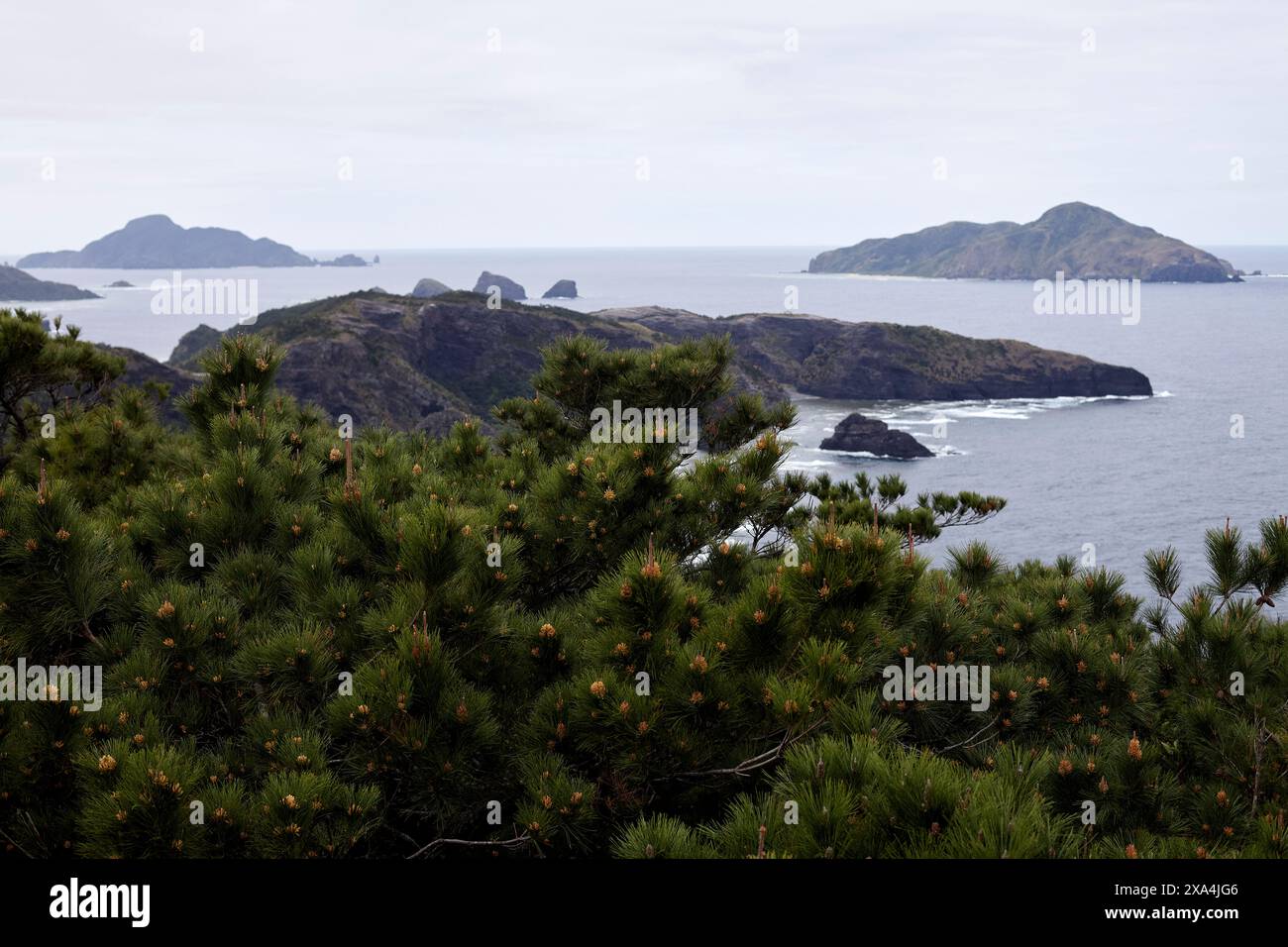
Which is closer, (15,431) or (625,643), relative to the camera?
(625,643)

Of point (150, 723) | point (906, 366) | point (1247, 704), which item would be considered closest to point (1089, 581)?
point (1247, 704)

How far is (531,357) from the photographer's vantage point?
13862 centimetres

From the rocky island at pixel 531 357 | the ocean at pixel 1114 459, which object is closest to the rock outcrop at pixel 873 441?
the ocean at pixel 1114 459

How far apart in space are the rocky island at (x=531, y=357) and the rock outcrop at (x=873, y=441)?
68.7 ft

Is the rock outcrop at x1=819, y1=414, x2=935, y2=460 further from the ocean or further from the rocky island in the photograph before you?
the rocky island

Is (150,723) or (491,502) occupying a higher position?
(491,502)

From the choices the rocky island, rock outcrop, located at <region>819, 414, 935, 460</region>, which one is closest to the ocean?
rock outcrop, located at <region>819, 414, 935, 460</region>

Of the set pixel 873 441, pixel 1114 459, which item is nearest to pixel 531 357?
pixel 873 441

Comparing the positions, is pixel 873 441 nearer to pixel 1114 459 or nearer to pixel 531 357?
pixel 1114 459

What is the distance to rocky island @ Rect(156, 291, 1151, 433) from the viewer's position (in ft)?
379

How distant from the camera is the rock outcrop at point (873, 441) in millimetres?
99125
